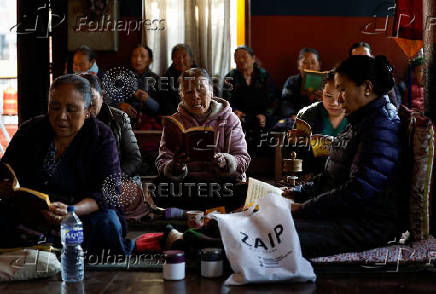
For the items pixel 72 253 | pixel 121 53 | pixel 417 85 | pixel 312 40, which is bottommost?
pixel 72 253

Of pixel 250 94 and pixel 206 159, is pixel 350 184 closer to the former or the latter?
pixel 206 159

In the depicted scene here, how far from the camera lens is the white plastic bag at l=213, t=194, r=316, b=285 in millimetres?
2434

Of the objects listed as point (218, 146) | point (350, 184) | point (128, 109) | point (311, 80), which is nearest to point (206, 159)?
point (218, 146)

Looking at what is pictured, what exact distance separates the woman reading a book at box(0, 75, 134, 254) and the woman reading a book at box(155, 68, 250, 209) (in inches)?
25.5

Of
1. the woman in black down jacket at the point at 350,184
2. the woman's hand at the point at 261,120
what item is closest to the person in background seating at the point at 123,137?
the woman in black down jacket at the point at 350,184

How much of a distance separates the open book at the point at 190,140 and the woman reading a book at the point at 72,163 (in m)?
0.54

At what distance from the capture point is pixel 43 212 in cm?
263

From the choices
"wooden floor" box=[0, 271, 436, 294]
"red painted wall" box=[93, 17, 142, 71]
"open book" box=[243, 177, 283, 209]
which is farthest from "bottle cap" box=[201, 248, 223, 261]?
"red painted wall" box=[93, 17, 142, 71]

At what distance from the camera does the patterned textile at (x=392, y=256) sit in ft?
8.86

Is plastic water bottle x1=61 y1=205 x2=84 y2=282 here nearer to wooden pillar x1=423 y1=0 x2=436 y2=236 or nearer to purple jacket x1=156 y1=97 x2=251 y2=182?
purple jacket x1=156 y1=97 x2=251 y2=182

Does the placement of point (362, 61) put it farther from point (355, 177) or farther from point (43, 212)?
point (43, 212)

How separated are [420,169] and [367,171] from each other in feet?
0.76

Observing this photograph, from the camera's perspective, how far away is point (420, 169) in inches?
102

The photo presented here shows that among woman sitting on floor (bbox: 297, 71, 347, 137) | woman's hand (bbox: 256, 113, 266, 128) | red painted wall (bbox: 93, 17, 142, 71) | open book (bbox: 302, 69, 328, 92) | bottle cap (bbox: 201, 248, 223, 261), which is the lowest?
bottle cap (bbox: 201, 248, 223, 261)
